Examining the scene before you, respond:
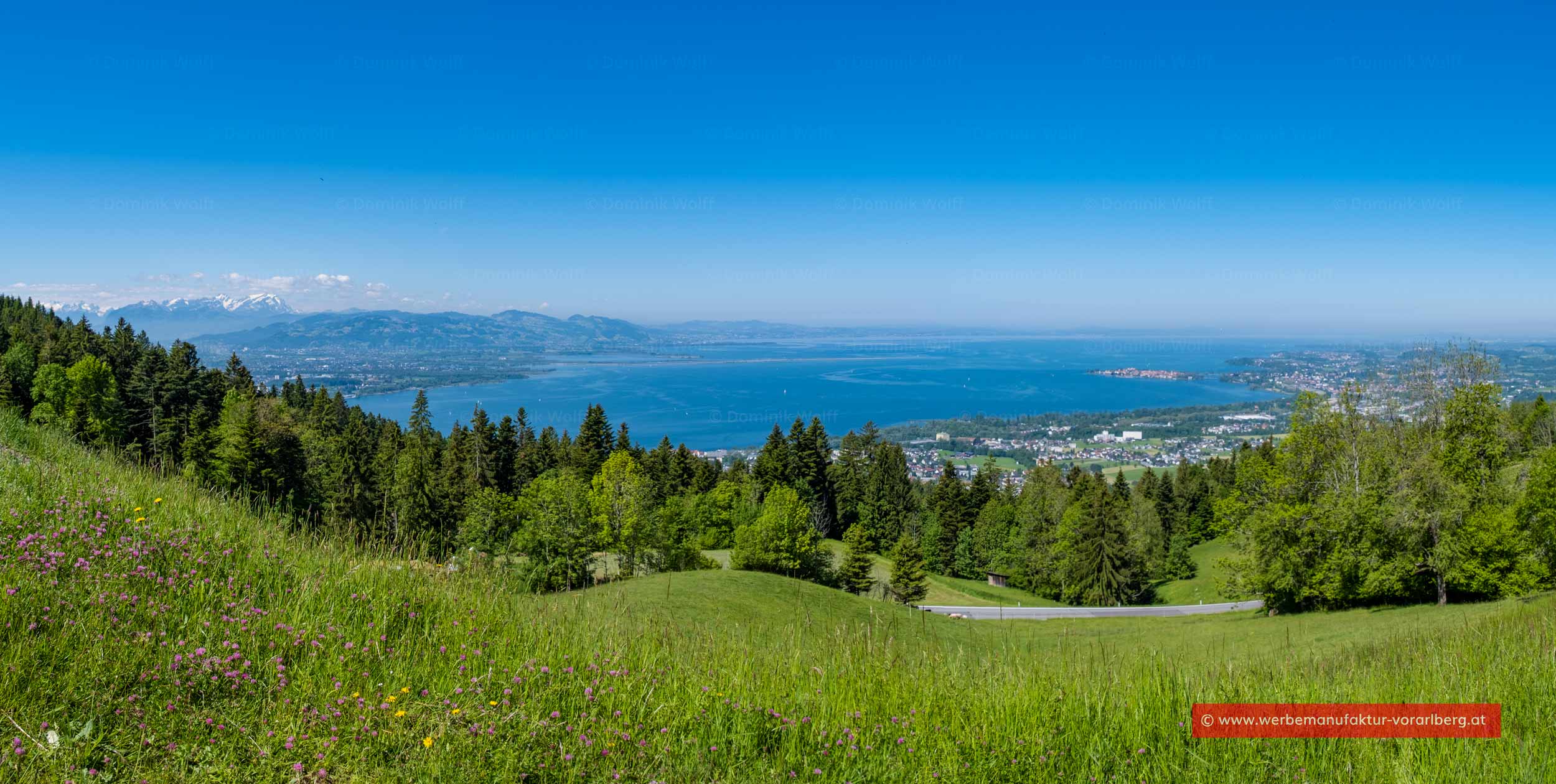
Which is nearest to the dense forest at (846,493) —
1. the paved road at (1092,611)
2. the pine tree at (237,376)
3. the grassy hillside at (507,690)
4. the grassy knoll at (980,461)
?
the pine tree at (237,376)

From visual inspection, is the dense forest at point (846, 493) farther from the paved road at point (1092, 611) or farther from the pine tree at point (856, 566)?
the paved road at point (1092, 611)

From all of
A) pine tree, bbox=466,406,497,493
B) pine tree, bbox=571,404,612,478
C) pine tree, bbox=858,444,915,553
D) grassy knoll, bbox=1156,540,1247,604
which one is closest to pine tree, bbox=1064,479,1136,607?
grassy knoll, bbox=1156,540,1247,604

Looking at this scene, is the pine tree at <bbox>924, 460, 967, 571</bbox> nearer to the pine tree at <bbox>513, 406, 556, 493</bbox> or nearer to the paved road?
the paved road

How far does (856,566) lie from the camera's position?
119 ft

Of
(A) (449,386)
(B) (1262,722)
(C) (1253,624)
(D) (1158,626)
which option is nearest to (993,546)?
(D) (1158,626)

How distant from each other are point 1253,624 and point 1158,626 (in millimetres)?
4168

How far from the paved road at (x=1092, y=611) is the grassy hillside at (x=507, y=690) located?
31518mm

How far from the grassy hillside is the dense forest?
149 cm

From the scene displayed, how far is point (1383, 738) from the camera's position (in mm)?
3066

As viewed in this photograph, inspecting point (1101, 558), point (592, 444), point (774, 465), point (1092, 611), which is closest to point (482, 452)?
point (592, 444)

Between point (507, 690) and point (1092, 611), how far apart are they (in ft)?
130

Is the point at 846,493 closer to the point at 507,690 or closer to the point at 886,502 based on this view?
the point at 886,502

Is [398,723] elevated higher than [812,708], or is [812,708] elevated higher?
[398,723]

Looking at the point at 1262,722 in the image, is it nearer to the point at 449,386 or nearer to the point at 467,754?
the point at 467,754
